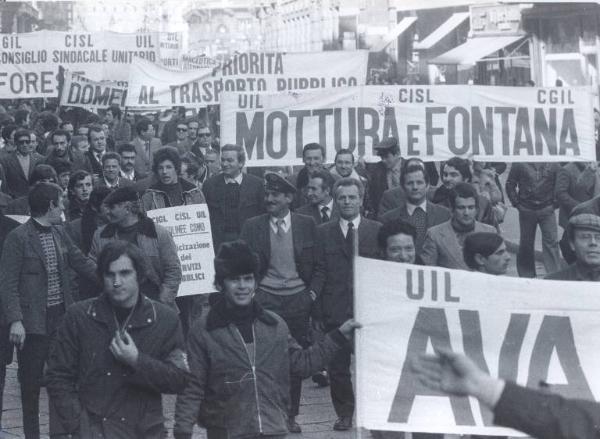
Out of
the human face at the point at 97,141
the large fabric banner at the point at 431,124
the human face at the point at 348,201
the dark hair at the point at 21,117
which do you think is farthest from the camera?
the dark hair at the point at 21,117

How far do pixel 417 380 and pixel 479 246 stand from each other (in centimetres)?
134

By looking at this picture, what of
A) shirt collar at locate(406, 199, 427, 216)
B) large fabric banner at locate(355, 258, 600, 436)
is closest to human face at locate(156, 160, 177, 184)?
shirt collar at locate(406, 199, 427, 216)

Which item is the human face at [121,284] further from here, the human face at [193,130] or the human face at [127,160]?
the human face at [193,130]

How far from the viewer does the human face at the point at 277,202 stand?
28.9 ft

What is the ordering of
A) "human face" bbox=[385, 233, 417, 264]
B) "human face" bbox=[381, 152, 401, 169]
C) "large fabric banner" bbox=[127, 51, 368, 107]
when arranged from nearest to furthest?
"human face" bbox=[385, 233, 417, 264]
"human face" bbox=[381, 152, 401, 169]
"large fabric banner" bbox=[127, 51, 368, 107]

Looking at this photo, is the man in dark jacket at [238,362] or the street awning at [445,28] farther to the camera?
the street awning at [445,28]

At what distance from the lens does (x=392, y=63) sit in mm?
61344

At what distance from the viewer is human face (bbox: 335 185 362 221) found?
28.6 feet

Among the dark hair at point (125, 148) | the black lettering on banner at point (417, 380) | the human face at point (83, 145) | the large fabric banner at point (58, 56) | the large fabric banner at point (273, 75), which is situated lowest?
the black lettering on banner at point (417, 380)

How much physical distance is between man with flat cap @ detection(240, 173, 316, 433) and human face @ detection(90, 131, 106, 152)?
5026 mm

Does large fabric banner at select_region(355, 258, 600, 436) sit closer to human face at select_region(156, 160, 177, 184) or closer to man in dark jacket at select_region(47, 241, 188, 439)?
man in dark jacket at select_region(47, 241, 188, 439)

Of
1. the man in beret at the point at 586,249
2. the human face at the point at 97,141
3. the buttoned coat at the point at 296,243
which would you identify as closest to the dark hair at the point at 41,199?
the buttoned coat at the point at 296,243

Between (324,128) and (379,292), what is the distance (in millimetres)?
5937

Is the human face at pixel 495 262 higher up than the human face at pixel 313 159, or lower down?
lower down
